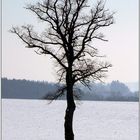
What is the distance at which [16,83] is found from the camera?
148 metres

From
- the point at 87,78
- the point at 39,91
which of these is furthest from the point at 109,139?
the point at 39,91

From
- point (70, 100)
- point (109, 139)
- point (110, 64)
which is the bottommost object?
point (109, 139)

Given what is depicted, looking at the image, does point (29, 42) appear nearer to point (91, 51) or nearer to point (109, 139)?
point (91, 51)

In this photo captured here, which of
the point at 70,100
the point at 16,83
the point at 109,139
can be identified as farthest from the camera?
the point at 16,83

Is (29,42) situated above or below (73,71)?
above

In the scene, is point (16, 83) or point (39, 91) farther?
point (39, 91)

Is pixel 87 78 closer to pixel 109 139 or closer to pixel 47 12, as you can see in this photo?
pixel 47 12

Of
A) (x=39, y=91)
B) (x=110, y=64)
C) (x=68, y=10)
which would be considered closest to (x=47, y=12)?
(x=68, y=10)

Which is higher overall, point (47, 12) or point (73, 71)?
point (47, 12)

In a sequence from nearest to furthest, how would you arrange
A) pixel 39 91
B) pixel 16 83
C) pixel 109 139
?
pixel 109 139 → pixel 16 83 → pixel 39 91

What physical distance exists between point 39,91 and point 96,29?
13615cm

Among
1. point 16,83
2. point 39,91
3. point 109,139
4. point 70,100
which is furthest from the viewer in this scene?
point 39,91

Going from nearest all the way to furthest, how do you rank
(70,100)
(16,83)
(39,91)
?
(70,100) → (16,83) → (39,91)

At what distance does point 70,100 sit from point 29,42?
398 centimetres
